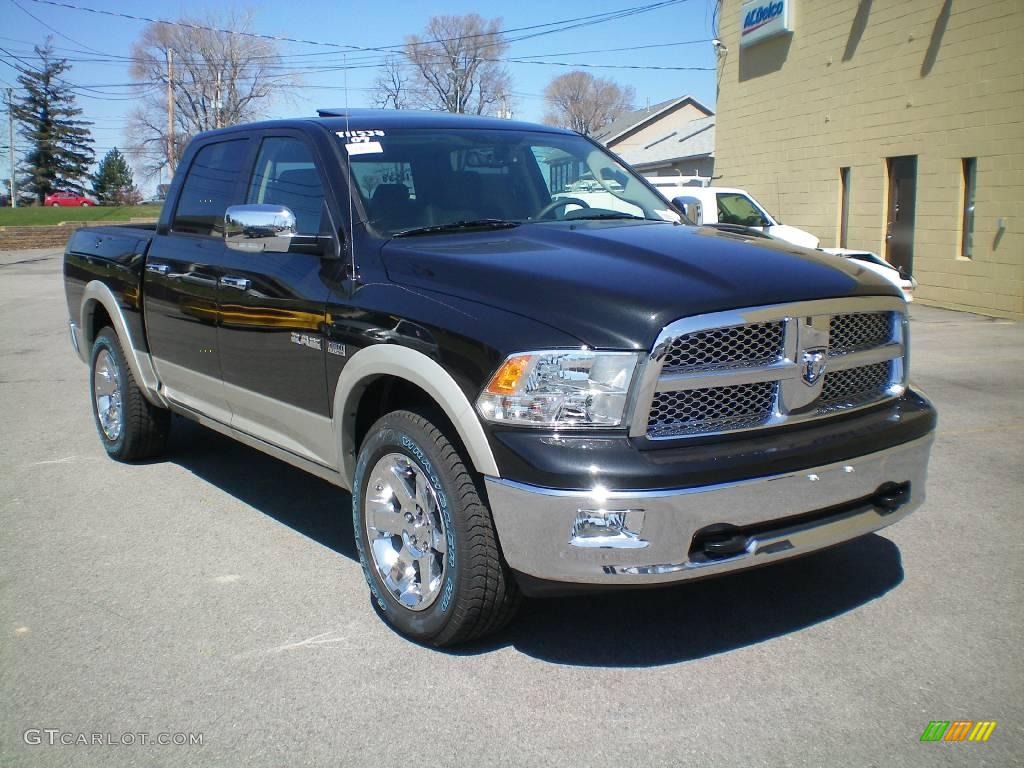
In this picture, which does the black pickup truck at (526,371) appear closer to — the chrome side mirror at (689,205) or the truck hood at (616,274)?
the truck hood at (616,274)

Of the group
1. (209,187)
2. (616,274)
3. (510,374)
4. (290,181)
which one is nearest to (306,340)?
(290,181)

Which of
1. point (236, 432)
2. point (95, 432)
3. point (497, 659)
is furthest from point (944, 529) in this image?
point (95, 432)

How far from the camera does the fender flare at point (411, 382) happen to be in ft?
10.8

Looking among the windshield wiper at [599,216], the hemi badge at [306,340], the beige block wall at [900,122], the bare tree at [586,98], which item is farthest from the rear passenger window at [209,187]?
the bare tree at [586,98]

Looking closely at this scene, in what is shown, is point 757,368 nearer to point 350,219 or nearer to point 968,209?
point 350,219

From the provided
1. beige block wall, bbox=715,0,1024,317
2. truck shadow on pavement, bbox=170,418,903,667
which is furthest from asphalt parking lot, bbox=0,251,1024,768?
beige block wall, bbox=715,0,1024,317

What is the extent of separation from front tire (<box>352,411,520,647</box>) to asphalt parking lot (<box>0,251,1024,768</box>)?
0.59ft

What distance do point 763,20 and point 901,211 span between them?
214 inches

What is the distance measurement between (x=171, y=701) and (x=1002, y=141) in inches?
571

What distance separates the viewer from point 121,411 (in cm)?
617

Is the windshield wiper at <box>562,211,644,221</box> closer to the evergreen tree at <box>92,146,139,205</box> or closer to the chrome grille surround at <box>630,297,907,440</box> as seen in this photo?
the chrome grille surround at <box>630,297,907,440</box>

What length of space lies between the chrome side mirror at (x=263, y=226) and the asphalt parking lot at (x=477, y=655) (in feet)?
4.79

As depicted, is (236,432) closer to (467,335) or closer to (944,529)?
(467,335)

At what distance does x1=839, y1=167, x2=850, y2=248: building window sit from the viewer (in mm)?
18047
